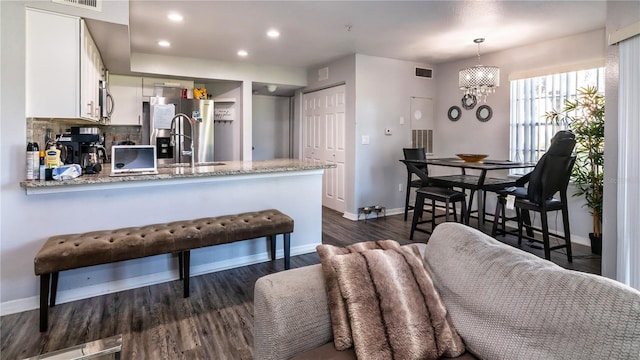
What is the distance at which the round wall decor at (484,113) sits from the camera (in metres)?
5.08

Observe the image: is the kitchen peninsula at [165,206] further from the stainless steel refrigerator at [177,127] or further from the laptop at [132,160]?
the stainless steel refrigerator at [177,127]

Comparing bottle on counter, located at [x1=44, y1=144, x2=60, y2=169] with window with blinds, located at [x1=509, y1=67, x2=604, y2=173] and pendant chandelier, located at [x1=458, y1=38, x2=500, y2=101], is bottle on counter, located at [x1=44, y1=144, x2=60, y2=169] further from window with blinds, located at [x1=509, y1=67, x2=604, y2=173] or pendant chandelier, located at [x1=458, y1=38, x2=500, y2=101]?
window with blinds, located at [x1=509, y1=67, x2=604, y2=173]

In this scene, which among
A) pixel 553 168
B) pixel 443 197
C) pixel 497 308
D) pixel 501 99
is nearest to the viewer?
pixel 497 308

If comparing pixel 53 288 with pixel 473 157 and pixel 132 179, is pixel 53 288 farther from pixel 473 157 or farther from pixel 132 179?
pixel 473 157

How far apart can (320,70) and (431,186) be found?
2.84 metres

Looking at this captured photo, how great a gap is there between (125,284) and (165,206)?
2.26 ft

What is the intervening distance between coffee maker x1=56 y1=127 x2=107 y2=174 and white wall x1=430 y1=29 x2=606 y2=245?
4.85 meters

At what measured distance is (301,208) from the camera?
12.3 ft

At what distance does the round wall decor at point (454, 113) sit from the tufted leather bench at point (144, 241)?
370 centimetres

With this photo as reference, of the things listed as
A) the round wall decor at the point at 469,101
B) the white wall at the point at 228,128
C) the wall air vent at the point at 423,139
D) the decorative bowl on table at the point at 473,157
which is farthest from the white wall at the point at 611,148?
the white wall at the point at 228,128

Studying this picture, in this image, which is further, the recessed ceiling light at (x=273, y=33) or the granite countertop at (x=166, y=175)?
the recessed ceiling light at (x=273, y=33)

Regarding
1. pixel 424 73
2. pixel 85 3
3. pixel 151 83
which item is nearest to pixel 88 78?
pixel 85 3

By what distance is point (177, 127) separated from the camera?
18.6 ft

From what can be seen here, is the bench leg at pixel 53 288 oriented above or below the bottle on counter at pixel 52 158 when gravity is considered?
below
